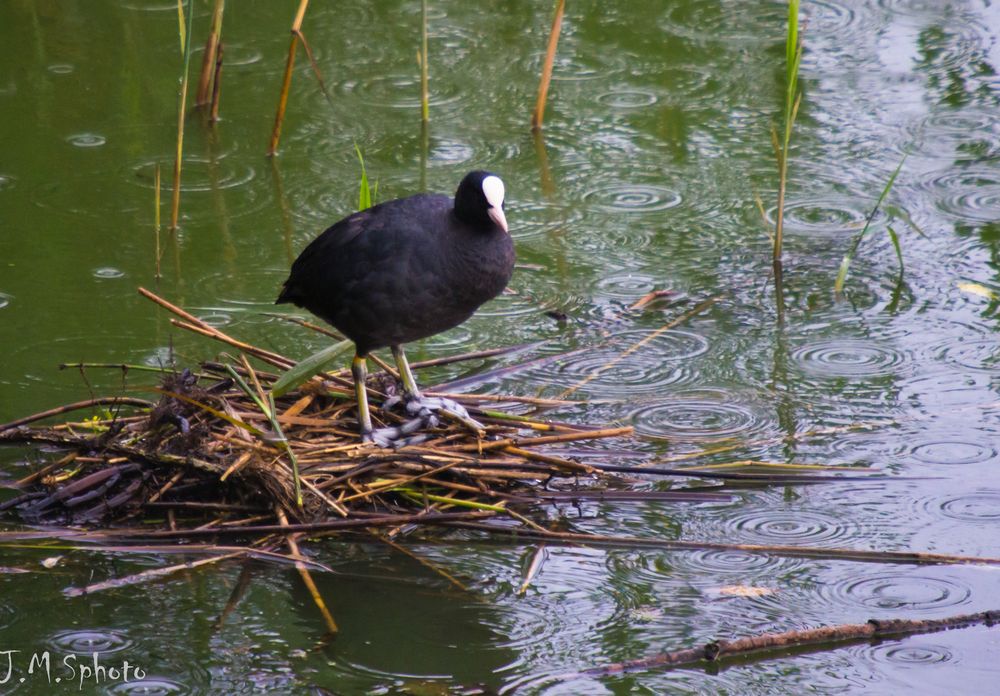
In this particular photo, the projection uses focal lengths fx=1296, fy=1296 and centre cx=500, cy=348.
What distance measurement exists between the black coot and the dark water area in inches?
24.7

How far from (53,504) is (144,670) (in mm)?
755

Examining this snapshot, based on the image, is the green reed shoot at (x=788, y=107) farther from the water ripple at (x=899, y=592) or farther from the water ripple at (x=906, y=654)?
the water ripple at (x=906, y=654)

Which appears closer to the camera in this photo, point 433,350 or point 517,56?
point 433,350

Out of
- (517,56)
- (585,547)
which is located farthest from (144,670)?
(517,56)

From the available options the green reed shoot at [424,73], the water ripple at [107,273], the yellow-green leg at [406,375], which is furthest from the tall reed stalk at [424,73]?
the yellow-green leg at [406,375]

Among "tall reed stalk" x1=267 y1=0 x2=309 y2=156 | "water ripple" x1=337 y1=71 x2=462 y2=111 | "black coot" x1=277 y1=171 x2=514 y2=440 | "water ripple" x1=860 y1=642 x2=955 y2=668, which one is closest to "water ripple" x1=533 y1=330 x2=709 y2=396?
"black coot" x1=277 y1=171 x2=514 y2=440

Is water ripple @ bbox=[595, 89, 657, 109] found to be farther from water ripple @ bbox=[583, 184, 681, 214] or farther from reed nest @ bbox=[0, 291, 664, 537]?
reed nest @ bbox=[0, 291, 664, 537]

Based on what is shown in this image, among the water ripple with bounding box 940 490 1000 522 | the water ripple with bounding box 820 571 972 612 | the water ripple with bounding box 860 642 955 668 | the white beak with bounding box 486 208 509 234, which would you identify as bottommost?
the water ripple with bounding box 860 642 955 668

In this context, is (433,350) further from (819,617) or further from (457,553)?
(819,617)

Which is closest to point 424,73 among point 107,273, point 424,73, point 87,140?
point 424,73

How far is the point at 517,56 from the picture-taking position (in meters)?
6.88

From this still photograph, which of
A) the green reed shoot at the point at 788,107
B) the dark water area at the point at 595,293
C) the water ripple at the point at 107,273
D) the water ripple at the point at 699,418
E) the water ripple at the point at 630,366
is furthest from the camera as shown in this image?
the water ripple at the point at 107,273

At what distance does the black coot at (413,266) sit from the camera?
366 centimetres

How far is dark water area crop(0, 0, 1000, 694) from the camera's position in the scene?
312 centimetres
